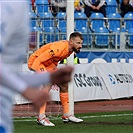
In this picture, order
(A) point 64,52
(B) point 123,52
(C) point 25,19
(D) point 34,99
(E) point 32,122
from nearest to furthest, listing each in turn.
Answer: (D) point 34,99
(C) point 25,19
(A) point 64,52
(E) point 32,122
(B) point 123,52

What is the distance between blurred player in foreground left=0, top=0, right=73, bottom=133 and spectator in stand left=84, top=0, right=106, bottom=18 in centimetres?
1960

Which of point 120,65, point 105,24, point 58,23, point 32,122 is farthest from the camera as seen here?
point 105,24

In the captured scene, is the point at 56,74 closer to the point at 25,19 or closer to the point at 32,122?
the point at 25,19

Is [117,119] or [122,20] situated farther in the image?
[122,20]

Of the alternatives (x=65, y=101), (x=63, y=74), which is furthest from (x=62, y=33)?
(x=63, y=74)

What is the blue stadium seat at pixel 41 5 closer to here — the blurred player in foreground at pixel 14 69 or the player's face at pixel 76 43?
the player's face at pixel 76 43

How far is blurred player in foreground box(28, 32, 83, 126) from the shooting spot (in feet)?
38.9

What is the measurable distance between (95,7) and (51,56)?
38.6ft

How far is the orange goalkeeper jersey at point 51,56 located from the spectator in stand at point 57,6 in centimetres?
481

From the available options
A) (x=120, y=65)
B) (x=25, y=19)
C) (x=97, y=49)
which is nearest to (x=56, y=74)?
(x=25, y=19)

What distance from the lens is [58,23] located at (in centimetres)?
1684

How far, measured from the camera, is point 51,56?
39.0 ft

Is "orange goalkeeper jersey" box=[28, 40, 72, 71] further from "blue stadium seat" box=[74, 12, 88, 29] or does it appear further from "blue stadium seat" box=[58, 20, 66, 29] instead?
"blue stadium seat" box=[74, 12, 88, 29]

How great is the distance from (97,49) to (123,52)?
0.86m
